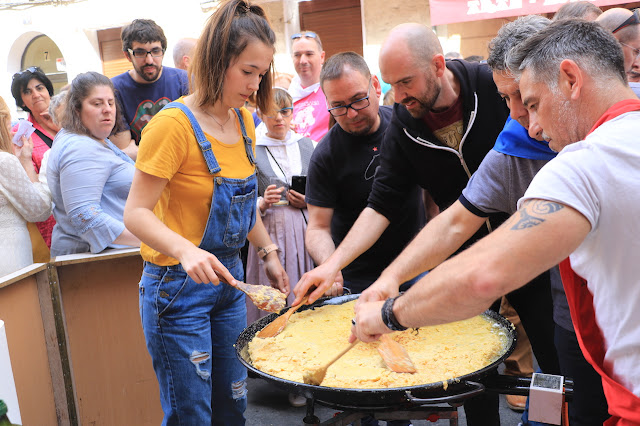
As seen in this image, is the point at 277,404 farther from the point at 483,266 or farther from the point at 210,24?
the point at 483,266

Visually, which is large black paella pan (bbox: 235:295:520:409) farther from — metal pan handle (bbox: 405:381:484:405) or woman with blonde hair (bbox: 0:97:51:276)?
woman with blonde hair (bbox: 0:97:51:276)

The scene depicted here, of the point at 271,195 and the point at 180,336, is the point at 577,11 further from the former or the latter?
the point at 180,336

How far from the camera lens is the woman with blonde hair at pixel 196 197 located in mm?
1954

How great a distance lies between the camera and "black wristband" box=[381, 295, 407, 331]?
138 cm

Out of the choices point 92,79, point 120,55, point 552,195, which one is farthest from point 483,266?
point 120,55

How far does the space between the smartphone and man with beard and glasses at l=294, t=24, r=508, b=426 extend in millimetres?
1117

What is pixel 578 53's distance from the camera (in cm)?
132

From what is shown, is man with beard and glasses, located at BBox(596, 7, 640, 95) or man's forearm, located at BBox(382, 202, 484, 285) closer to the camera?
man's forearm, located at BBox(382, 202, 484, 285)

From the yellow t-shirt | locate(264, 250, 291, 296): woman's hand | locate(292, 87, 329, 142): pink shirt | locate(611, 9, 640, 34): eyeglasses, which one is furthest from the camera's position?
locate(292, 87, 329, 142): pink shirt

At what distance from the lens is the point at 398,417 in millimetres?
1640

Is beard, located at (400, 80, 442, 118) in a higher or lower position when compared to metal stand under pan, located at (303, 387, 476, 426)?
higher

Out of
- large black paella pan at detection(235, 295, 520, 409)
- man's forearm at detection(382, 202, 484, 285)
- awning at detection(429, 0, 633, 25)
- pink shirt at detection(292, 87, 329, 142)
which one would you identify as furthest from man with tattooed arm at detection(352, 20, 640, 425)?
awning at detection(429, 0, 633, 25)

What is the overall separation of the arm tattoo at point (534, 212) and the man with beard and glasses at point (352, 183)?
1707 millimetres

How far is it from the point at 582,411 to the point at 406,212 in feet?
4.32
